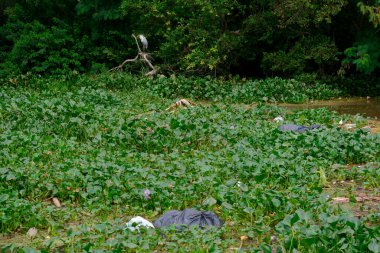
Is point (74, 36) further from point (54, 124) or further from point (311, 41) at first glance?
point (54, 124)

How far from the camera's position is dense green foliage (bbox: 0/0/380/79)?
15062mm

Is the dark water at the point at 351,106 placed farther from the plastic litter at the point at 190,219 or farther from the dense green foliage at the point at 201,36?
the plastic litter at the point at 190,219

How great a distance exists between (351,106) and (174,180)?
27.6 ft

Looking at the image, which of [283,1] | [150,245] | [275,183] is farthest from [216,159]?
[283,1]

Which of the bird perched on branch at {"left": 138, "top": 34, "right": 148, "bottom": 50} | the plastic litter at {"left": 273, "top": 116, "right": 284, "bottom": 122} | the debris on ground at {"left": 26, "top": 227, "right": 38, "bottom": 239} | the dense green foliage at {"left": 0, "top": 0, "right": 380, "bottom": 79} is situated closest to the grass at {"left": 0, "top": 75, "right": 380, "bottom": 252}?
the debris on ground at {"left": 26, "top": 227, "right": 38, "bottom": 239}

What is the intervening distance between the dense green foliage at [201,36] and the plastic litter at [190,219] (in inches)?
410

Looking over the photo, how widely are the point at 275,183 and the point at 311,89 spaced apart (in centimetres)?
935

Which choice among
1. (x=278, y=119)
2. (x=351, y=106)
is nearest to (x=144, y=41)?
(x=351, y=106)

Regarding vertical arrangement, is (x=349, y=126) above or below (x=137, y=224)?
below

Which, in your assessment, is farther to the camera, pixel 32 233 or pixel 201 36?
pixel 201 36

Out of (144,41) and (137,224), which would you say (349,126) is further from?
(144,41)

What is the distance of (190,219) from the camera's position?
14.5 feet

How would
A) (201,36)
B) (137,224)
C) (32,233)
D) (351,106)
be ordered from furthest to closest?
(201,36) → (351,106) → (32,233) → (137,224)

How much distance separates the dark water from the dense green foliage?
887mm
